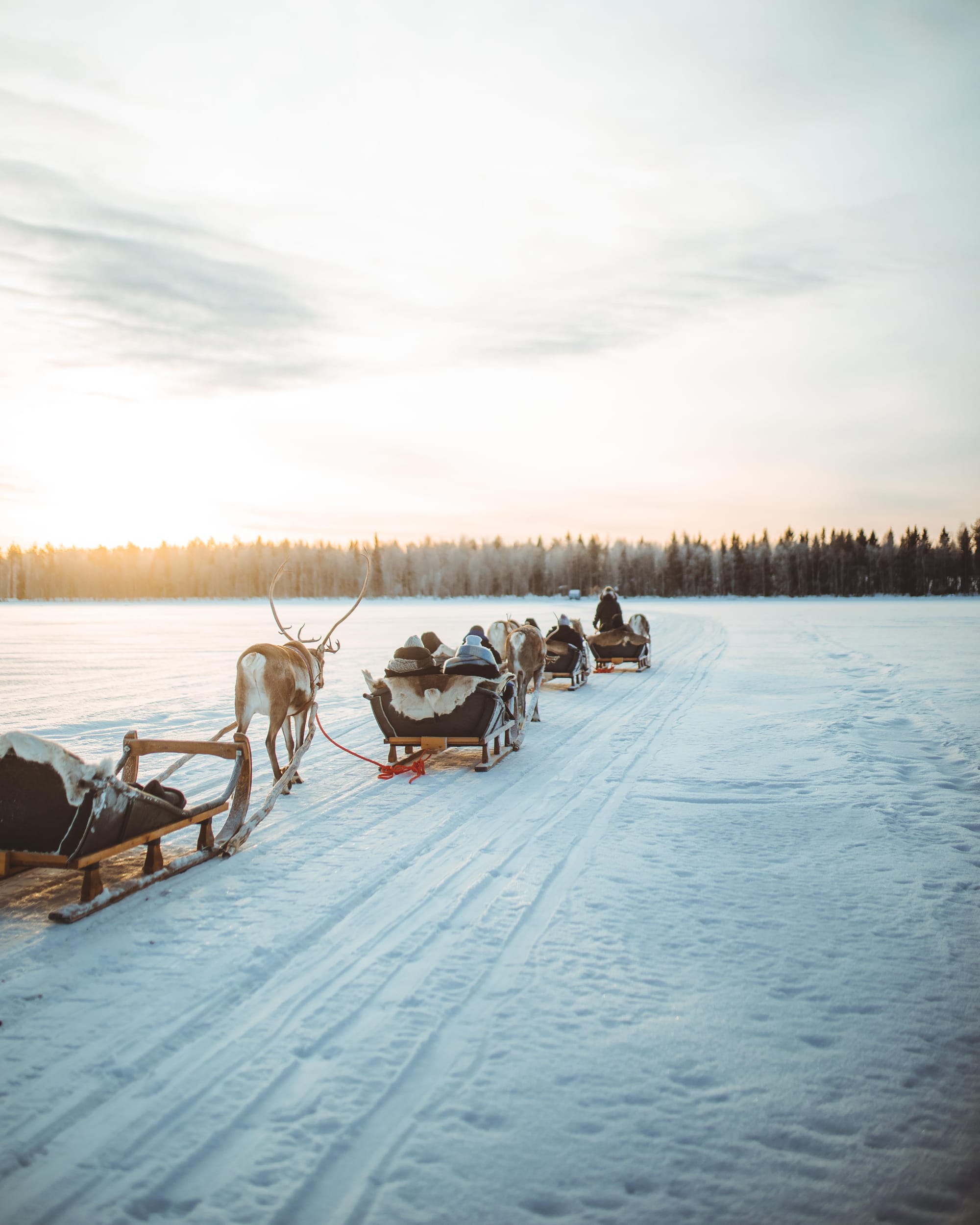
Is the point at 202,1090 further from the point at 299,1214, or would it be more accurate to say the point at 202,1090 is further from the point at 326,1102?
the point at 299,1214

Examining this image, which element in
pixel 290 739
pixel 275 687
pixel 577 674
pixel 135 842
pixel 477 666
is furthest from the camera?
pixel 577 674

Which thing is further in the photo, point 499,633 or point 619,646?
point 619,646

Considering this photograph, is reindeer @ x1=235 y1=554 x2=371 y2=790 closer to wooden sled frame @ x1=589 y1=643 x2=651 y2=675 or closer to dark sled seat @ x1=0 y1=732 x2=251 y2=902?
dark sled seat @ x1=0 y1=732 x2=251 y2=902

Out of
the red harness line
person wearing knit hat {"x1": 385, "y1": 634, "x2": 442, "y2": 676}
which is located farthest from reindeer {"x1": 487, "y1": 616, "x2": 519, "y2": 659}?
person wearing knit hat {"x1": 385, "y1": 634, "x2": 442, "y2": 676}

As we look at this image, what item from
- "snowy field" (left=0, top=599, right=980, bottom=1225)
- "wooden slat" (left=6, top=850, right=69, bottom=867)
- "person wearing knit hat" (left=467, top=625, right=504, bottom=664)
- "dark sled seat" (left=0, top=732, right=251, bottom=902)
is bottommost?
"snowy field" (left=0, top=599, right=980, bottom=1225)

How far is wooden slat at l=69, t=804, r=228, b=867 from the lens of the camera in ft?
12.9

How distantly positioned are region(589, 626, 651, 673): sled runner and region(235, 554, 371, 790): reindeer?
9.52 metres

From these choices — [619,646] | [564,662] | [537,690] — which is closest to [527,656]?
[537,690]

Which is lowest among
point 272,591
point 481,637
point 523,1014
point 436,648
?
point 523,1014

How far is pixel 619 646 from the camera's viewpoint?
16016 millimetres

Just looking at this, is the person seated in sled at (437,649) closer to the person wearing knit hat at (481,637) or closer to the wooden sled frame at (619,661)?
the person wearing knit hat at (481,637)

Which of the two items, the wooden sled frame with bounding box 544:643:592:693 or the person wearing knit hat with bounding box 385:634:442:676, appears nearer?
the person wearing knit hat with bounding box 385:634:442:676

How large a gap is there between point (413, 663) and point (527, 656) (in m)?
3.51

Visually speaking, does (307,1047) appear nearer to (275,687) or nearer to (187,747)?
(187,747)
